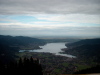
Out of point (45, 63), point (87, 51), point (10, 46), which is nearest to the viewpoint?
point (45, 63)

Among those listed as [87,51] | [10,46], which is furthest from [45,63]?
[10,46]

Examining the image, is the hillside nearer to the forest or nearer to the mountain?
the forest

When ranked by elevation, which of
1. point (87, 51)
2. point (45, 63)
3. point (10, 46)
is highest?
point (10, 46)

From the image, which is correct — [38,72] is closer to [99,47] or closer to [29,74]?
[29,74]

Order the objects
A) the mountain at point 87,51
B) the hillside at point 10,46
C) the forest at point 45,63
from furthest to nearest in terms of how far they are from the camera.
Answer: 1. the mountain at point 87,51
2. the hillside at point 10,46
3. the forest at point 45,63

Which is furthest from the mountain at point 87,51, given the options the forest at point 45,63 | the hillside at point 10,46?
the hillside at point 10,46

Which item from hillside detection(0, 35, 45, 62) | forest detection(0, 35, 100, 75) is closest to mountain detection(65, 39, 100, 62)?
forest detection(0, 35, 100, 75)

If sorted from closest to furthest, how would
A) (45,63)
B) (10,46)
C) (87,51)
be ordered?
(45,63) < (87,51) < (10,46)

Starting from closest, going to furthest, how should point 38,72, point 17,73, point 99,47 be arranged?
point 17,73 < point 38,72 < point 99,47

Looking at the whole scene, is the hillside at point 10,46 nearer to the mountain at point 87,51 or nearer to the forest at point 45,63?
the forest at point 45,63

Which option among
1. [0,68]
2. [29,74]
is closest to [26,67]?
[29,74]

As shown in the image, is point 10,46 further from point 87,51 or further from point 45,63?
point 87,51
